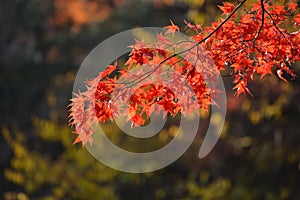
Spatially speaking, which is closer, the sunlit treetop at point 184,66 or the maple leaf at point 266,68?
the sunlit treetop at point 184,66

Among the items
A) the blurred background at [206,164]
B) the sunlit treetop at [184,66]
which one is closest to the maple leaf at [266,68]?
the sunlit treetop at [184,66]

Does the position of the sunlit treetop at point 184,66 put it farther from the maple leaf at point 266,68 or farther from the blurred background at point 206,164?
the blurred background at point 206,164

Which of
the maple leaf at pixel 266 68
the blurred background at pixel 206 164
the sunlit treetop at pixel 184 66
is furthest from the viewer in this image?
the blurred background at pixel 206 164

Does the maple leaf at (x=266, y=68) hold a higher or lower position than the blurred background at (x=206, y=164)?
lower

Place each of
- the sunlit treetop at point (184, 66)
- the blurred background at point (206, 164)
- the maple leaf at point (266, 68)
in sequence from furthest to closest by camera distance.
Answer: the blurred background at point (206, 164) → the maple leaf at point (266, 68) → the sunlit treetop at point (184, 66)

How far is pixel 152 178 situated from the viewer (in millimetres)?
9047

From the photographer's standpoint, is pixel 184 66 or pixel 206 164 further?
pixel 206 164

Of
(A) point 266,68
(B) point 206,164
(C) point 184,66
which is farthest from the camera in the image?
(B) point 206,164

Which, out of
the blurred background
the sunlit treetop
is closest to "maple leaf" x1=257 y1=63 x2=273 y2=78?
the sunlit treetop

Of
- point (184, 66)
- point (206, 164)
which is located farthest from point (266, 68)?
point (206, 164)

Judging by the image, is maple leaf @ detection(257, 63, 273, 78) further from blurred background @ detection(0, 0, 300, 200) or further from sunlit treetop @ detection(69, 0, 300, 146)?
blurred background @ detection(0, 0, 300, 200)

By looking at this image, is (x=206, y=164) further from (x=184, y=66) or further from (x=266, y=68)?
(x=184, y=66)

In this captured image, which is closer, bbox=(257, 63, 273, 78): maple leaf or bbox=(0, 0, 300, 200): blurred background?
bbox=(257, 63, 273, 78): maple leaf

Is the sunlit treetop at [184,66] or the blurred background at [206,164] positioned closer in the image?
the sunlit treetop at [184,66]
